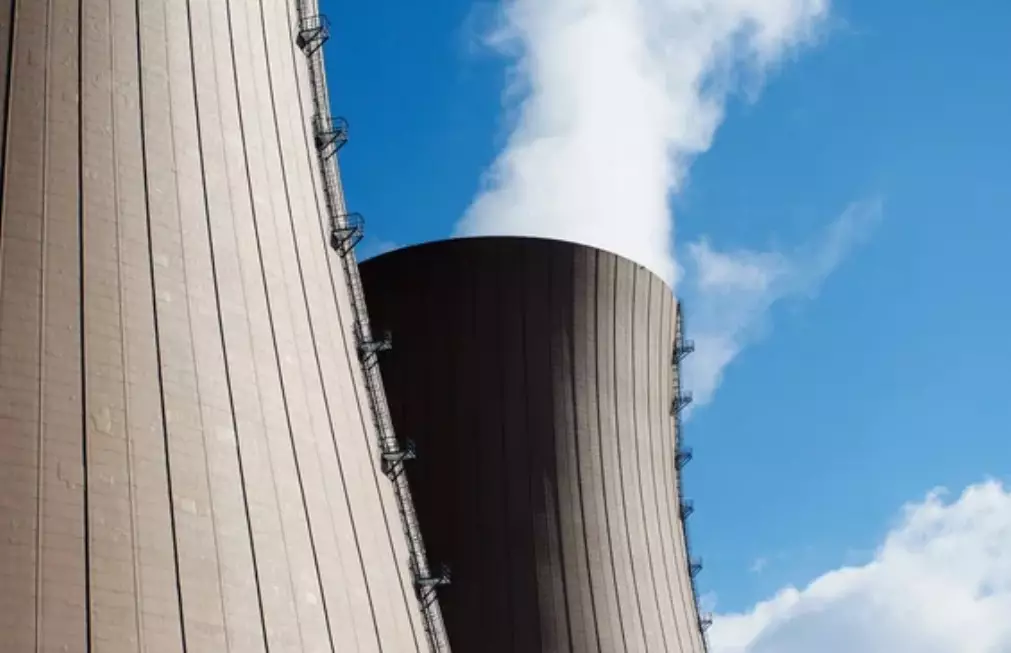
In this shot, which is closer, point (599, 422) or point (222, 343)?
point (222, 343)

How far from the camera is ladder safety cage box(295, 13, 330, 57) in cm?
1008

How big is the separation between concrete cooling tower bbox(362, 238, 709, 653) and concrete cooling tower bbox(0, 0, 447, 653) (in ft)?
11.4

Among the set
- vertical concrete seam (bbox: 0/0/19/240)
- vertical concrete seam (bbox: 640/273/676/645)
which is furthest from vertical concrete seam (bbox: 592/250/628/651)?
vertical concrete seam (bbox: 0/0/19/240)

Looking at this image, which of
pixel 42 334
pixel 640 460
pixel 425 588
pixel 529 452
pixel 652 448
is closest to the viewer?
pixel 42 334

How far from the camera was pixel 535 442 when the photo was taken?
42.4 feet

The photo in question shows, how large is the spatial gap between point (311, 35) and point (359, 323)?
2222 millimetres

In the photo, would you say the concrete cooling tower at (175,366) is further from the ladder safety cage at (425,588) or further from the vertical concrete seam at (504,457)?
the vertical concrete seam at (504,457)

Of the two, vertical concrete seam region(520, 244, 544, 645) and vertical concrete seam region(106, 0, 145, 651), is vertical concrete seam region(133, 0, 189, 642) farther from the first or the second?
vertical concrete seam region(520, 244, 544, 645)

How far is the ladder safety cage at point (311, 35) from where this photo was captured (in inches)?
397

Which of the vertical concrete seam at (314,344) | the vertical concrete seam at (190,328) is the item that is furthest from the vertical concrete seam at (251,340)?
the vertical concrete seam at (314,344)

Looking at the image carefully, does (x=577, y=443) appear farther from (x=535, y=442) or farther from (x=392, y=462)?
(x=392, y=462)

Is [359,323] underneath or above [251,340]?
above

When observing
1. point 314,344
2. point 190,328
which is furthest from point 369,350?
point 190,328

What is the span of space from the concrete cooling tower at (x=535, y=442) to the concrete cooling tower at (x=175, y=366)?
3.46 metres
